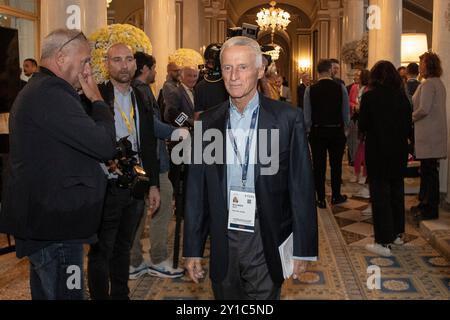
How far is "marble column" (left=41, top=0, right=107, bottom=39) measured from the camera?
509cm

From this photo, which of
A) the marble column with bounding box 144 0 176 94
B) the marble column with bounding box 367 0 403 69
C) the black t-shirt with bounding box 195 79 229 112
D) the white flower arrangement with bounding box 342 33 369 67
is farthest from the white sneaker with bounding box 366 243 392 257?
the white flower arrangement with bounding box 342 33 369 67

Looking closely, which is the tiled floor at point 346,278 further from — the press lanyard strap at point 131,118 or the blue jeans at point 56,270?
the blue jeans at point 56,270

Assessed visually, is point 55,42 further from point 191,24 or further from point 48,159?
point 191,24

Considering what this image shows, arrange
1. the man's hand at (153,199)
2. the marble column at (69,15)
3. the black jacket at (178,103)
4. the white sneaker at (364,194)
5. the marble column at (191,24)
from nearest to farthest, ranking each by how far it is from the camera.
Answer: the man's hand at (153,199) → the marble column at (69,15) → the black jacket at (178,103) → the white sneaker at (364,194) → the marble column at (191,24)

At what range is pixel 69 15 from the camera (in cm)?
513

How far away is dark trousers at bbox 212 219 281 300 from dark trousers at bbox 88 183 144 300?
0.99 metres

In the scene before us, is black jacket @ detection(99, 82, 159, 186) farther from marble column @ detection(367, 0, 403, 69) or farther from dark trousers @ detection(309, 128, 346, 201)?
marble column @ detection(367, 0, 403, 69)

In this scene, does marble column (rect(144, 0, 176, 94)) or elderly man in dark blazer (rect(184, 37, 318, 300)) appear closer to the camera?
elderly man in dark blazer (rect(184, 37, 318, 300))

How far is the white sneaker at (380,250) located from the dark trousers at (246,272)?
114 inches

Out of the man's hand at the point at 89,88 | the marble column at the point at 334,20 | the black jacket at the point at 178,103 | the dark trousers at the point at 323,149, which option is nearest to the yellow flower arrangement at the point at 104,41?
the man's hand at the point at 89,88

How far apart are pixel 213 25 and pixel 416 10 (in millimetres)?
6769

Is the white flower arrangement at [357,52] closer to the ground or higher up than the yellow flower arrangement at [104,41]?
higher up

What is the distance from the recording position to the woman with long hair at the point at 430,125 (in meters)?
6.02

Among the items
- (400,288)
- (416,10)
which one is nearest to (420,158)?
(400,288)
